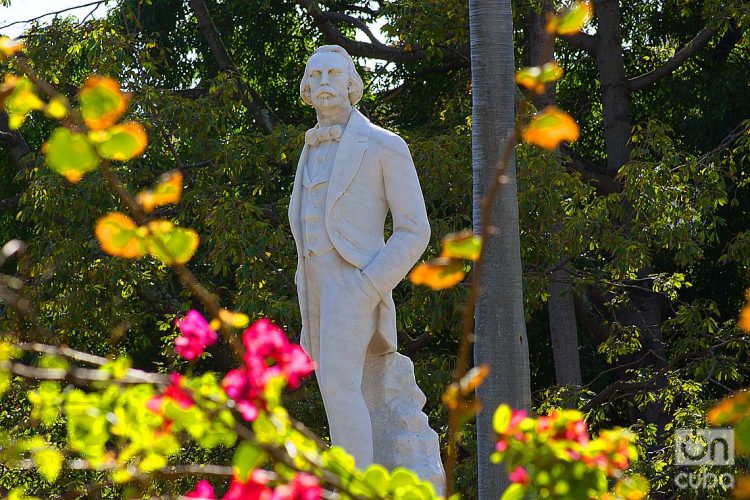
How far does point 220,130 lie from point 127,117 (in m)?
0.91

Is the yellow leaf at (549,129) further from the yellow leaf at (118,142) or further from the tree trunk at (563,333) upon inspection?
the tree trunk at (563,333)

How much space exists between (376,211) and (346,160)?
25cm

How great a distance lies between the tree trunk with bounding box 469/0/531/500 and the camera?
738 cm

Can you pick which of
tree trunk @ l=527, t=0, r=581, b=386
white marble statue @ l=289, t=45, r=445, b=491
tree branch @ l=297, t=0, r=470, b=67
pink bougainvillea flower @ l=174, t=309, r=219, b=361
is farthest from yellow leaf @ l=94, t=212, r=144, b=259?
tree branch @ l=297, t=0, r=470, b=67

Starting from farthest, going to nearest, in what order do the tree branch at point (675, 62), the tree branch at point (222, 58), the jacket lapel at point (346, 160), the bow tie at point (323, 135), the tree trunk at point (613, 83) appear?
1. the tree trunk at point (613, 83)
2. the tree branch at point (675, 62)
3. the tree branch at point (222, 58)
4. the bow tie at point (323, 135)
5. the jacket lapel at point (346, 160)

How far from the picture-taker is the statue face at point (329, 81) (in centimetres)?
523

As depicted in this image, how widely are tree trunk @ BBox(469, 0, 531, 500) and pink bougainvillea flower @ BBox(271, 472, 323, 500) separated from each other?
18.2ft

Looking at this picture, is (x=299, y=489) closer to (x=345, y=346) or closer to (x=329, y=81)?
(x=345, y=346)

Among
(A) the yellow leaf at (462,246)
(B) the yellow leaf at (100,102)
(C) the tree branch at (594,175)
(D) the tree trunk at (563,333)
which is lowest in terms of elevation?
(A) the yellow leaf at (462,246)

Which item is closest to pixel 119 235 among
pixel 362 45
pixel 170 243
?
pixel 170 243

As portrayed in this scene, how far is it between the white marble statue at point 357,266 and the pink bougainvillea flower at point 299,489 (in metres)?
3.16

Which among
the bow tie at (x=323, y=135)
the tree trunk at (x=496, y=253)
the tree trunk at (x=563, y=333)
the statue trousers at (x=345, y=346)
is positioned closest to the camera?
the statue trousers at (x=345, y=346)

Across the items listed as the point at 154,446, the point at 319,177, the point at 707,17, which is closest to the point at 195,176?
the point at 707,17

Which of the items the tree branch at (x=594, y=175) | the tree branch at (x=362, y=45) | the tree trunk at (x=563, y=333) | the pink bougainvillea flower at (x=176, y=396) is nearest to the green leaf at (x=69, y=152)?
the pink bougainvillea flower at (x=176, y=396)
